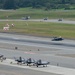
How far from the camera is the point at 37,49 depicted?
121m

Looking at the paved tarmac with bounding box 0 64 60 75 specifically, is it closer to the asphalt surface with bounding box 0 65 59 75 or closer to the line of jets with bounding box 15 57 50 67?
the asphalt surface with bounding box 0 65 59 75

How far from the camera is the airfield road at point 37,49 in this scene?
3858 inches

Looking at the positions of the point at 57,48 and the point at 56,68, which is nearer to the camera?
the point at 56,68

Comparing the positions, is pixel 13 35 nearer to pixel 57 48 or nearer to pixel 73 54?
pixel 57 48

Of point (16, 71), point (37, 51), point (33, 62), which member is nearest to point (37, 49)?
point (37, 51)

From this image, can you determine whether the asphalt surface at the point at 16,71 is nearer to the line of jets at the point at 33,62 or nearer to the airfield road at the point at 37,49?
the airfield road at the point at 37,49

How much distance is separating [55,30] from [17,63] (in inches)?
2693

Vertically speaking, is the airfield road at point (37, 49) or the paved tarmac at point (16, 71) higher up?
the paved tarmac at point (16, 71)

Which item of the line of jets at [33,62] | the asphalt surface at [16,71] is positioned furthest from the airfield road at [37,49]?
the line of jets at [33,62]

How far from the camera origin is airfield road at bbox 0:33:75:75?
322 ft

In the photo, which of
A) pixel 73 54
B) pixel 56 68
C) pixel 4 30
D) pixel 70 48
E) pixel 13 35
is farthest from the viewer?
pixel 4 30

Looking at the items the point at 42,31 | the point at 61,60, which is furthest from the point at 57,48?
the point at 42,31

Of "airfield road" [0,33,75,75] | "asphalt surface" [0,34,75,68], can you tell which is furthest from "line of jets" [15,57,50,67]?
"asphalt surface" [0,34,75,68]

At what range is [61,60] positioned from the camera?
331ft
